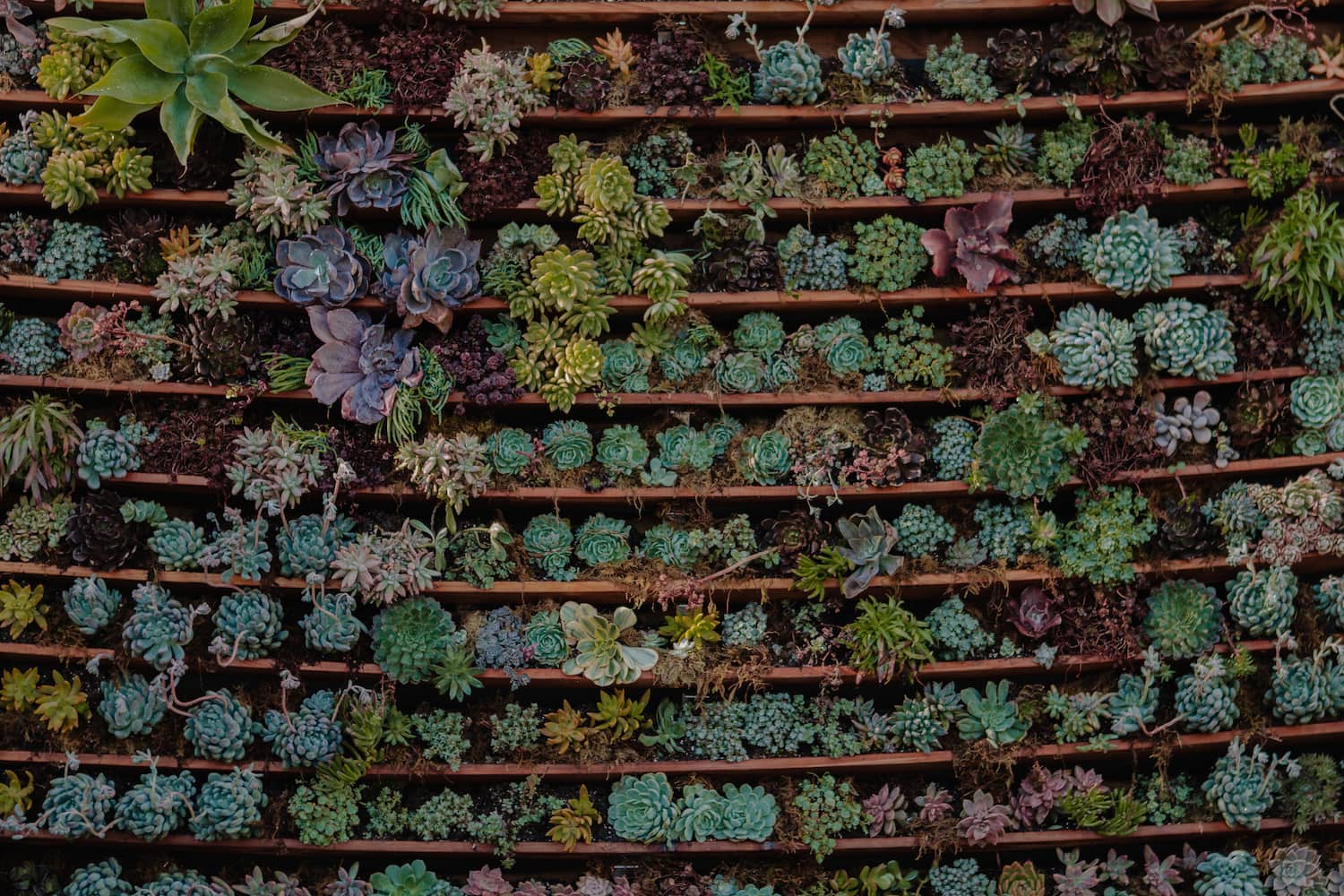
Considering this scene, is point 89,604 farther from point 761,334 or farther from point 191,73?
point 761,334

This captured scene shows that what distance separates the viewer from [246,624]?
3.62 meters

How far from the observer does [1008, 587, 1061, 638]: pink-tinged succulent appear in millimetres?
3748

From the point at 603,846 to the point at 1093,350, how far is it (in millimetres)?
1939

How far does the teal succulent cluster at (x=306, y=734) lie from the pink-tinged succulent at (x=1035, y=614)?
1922 millimetres

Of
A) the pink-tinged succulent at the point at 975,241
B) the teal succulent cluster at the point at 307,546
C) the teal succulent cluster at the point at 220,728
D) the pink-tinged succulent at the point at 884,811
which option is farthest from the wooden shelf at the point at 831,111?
the pink-tinged succulent at the point at 884,811

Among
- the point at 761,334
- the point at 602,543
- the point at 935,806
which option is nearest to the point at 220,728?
the point at 602,543

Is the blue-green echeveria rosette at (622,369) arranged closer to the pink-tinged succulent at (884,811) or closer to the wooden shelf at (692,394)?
the wooden shelf at (692,394)

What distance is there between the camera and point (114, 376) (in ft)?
12.1

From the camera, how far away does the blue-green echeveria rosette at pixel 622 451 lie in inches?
146

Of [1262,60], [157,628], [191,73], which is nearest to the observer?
[191,73]

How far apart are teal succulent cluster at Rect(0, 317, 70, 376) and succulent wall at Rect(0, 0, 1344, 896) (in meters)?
0.02

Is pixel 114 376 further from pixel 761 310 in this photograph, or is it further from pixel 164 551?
pixel 761 310

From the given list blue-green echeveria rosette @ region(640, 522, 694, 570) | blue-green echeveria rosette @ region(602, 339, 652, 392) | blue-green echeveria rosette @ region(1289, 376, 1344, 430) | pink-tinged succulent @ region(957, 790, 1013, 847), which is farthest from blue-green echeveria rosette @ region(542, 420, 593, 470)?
blue-green echeveria rosette @ region(1289, 376, 1344, 430)

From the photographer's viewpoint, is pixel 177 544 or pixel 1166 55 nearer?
pixel 177 544
